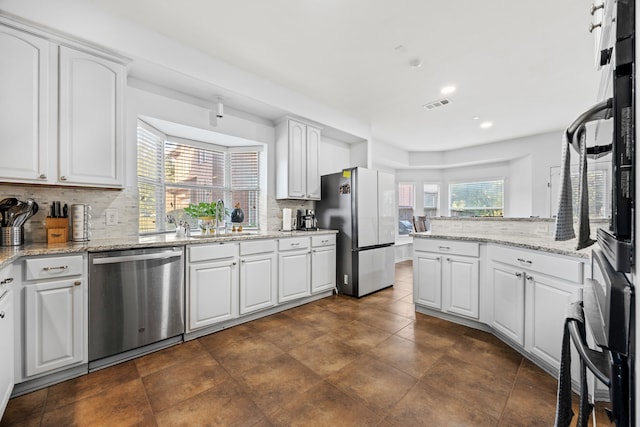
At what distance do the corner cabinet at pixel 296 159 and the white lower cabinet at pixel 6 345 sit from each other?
2.68m

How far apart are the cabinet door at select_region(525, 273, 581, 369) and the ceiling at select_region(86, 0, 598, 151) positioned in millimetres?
2090

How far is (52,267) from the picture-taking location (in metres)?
1.81

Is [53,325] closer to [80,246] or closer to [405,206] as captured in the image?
[80,246]

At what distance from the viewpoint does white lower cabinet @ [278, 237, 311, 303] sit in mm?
3213

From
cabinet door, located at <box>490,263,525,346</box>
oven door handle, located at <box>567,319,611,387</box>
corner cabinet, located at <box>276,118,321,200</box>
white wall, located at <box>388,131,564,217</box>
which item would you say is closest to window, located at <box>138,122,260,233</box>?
corner cabinet, located at <box>276,118,321,200</box>

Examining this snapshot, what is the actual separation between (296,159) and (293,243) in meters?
1.22

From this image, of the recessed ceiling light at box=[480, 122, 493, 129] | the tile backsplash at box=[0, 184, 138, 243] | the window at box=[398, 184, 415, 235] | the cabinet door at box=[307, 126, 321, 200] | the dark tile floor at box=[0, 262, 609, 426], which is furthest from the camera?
the window at box=[398, 184, 415, 235]

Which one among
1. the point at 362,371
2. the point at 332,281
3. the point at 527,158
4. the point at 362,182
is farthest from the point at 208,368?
the point at 527,158

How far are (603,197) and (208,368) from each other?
244 cm

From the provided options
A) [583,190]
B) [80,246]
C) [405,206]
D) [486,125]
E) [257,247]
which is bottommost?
[257,247]

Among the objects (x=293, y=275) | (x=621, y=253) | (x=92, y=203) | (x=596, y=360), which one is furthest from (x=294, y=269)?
(x=621, y=253)

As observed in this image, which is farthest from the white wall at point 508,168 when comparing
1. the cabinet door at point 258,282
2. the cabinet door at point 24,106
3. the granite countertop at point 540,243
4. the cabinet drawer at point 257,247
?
the cabinet door at point 24,106

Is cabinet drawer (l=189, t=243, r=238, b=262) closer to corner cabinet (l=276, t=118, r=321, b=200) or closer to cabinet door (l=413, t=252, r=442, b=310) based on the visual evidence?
corner cabinet (l=276, t=118, r=321, b=200)

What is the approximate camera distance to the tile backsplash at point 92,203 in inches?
86.2
